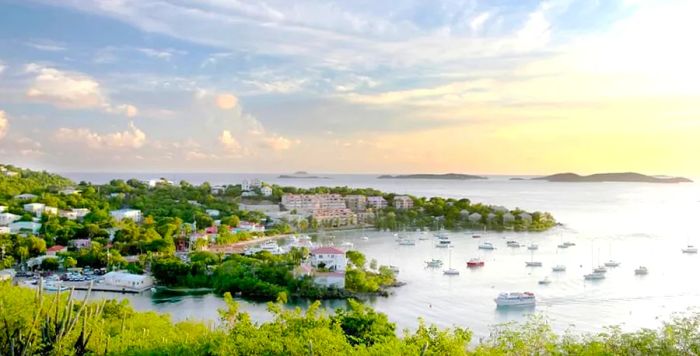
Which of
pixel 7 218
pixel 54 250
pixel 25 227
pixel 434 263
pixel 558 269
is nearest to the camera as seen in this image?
pixel 558 269

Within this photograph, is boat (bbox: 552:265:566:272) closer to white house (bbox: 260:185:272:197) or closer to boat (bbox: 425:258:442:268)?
boat (bbox: 425:258:442:268)

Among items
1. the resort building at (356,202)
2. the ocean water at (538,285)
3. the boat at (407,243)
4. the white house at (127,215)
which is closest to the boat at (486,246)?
the ocean water at (538,285)

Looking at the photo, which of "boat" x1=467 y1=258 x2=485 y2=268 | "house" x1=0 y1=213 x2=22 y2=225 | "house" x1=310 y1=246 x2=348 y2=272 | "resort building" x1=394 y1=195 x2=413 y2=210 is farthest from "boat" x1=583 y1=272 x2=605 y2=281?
"house" x1=0 y1=213 x2=22 y2=225

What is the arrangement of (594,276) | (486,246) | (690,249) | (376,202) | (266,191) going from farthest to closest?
1. (266,191)
2. (376,202)
3. (486,246)
4. (690,249)
5. (594,276)

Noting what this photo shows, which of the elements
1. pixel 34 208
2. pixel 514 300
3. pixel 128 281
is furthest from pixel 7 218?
pixel 514 300

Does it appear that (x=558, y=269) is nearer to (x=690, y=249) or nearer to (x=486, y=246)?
(x=486, y=246)

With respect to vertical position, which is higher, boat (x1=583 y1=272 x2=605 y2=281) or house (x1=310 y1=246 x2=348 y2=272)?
house (x1=310 y1=246 x2=348 y2=272)

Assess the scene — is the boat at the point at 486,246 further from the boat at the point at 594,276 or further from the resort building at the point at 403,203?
the resort building at the point at 403,203
